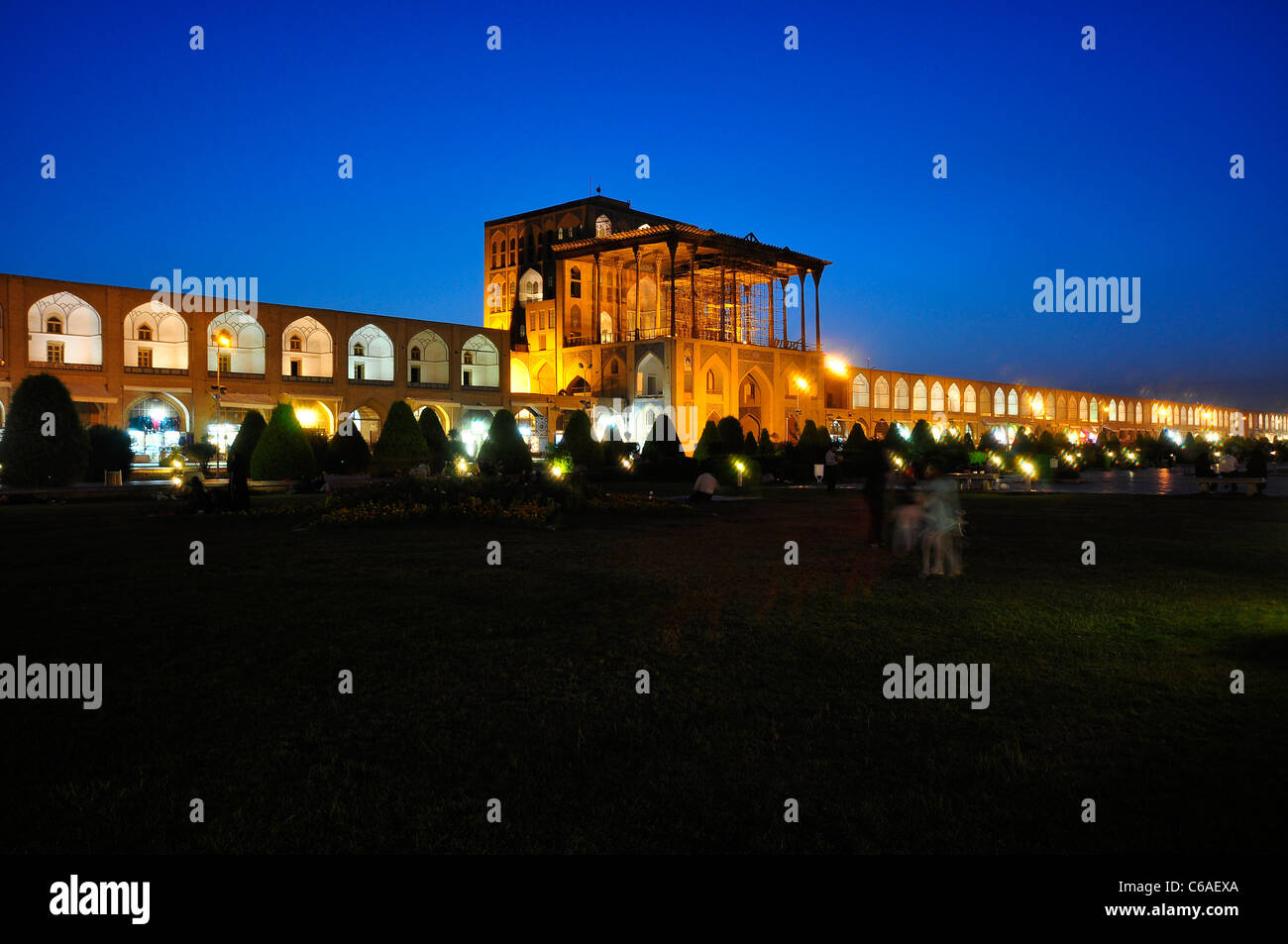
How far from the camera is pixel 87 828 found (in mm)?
2947

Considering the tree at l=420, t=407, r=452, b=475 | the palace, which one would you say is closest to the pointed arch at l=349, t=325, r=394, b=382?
the palace

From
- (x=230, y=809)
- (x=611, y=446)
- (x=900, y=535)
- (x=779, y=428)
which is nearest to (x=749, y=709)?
(x=230, y=809)

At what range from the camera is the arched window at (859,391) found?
63.9 metres

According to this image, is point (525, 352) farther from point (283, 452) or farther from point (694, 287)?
point (283, 452)

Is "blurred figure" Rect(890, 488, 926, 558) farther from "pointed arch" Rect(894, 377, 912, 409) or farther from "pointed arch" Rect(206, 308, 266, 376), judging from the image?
"pointed arch" Rect(894, 377, 912, 409)

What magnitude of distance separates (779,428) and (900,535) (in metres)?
42.4

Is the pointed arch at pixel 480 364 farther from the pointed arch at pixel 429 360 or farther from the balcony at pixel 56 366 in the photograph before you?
the balcony at pixel 56 366

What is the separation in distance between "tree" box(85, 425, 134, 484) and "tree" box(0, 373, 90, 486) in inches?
142

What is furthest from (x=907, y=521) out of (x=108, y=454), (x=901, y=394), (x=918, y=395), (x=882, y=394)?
(x=918, y=395)

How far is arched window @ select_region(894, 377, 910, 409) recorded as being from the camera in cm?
6756

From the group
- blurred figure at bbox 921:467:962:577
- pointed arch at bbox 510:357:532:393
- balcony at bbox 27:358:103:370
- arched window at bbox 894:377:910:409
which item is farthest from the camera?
arched window at bbox 894:377:910:409

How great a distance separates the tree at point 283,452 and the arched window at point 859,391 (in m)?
46.6

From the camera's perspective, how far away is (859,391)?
2532 inches
